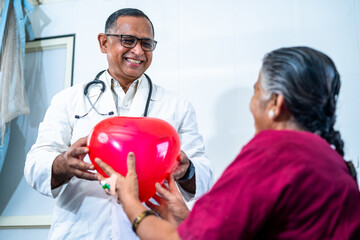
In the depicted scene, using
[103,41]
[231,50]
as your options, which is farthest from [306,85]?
[231,50]

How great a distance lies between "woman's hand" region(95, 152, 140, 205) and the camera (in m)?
0.98

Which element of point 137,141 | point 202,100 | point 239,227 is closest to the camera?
point 239,227

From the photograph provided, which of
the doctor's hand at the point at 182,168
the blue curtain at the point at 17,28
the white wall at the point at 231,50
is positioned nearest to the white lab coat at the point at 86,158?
the doctor's hand at the point at 182,168

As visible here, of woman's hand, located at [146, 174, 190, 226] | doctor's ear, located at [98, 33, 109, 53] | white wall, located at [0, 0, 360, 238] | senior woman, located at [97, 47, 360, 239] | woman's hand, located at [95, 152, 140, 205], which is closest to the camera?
senior woman, located at [97, 47, 360, 239]

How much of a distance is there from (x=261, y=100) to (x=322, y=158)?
23 centimetres

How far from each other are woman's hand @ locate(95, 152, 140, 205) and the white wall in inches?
43.2

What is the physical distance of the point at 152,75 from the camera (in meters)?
2.30

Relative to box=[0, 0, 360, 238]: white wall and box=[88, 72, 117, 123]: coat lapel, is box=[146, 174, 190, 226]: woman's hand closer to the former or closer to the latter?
box=[88, 72, 117, 123]: coat lapel

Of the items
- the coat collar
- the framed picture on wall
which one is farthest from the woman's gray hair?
the framed picture on wall

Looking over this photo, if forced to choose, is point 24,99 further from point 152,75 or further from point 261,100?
point 261,100

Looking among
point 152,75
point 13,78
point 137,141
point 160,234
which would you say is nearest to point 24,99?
point 13,78

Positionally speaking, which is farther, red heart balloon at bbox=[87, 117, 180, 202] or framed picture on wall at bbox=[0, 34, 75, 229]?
framed picture on wall at bbox=[0, 34, 75, 229]

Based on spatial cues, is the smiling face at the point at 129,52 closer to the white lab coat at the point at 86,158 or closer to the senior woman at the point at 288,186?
the white lab coat at the point at 86,158

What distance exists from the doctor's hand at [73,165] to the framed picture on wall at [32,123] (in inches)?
37.7
